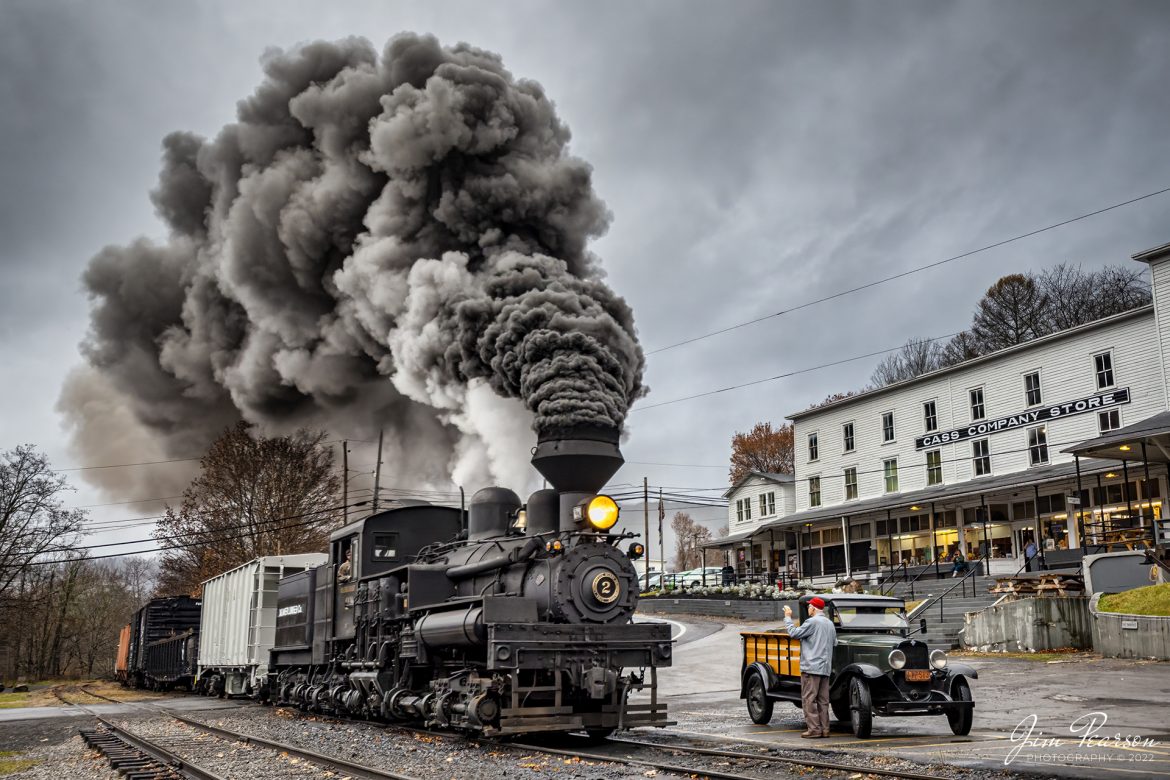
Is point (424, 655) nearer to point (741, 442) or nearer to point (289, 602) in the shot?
point (289, 602)

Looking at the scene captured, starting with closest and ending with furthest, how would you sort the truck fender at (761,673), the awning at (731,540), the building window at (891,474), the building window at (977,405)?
the truck fender at (761,673) < the building window at (977,405) < the building window at (891,474) < the awning at (731,540)

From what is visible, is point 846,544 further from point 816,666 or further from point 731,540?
point 816,666

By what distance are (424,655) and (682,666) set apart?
1288cm

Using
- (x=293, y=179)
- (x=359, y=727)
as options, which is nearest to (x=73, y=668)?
(x=293, y=179)

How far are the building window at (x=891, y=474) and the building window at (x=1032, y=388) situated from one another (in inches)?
264

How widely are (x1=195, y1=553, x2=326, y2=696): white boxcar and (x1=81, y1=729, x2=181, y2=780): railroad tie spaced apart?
6737 mm

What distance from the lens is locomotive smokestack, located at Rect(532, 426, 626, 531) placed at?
1128cm

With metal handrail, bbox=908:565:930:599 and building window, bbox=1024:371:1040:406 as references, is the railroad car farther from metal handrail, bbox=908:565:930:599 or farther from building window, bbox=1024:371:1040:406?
building window, bbox=1024:371:1040:406

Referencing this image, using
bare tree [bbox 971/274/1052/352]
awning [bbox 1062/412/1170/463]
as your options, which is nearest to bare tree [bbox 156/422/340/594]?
awning [bbox 1062/412/1170/463]

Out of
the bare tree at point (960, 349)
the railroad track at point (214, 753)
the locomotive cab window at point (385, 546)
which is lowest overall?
the railroad track at point (214, 753)

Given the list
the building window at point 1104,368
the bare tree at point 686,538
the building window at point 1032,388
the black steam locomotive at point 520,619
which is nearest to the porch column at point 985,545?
the building window at point 1032,388

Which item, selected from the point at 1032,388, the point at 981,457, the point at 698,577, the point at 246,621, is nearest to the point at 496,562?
the point at 246,621

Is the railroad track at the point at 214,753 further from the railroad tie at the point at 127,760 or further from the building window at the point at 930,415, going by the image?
the building window at the point at 930,415

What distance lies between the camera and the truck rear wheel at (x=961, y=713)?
1048 centimetres
